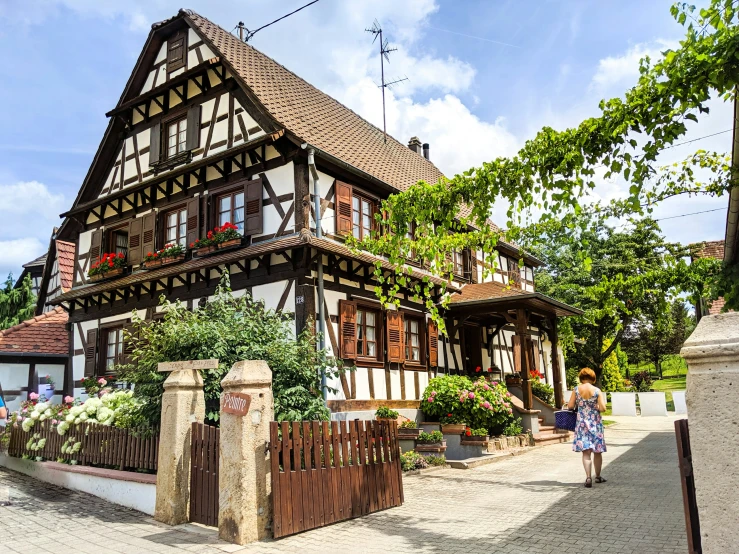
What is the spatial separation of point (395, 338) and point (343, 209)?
3378 millimetres

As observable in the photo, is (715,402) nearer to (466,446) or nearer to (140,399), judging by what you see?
(140,399)

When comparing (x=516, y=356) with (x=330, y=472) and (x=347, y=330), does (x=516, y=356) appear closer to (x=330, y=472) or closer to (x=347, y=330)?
(x=347, y=330)

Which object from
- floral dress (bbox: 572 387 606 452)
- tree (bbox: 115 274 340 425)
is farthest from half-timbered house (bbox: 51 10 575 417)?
floral dress (bbox: 572 387 606 452)

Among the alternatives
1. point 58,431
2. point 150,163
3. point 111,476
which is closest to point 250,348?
point 111,476

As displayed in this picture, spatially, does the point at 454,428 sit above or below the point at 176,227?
below

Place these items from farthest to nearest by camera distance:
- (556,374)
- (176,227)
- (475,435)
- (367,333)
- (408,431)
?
1. (556,374)
2. (176,227)
3. (367,333)
4. (475,435)
5. (408,431)

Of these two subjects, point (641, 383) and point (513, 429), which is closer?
point (513, 429)

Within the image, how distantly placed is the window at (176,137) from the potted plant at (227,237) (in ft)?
10.9

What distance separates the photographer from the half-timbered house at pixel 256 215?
1280 cm

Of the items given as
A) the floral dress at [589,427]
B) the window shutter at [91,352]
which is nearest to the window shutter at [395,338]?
the floral dress at [589,427]

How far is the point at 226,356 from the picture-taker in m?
8.08

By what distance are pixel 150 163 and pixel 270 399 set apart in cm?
1167

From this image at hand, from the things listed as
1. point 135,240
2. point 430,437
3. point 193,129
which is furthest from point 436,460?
point 193,129

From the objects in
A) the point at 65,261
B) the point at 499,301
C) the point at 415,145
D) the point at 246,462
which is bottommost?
the point at 246,462
